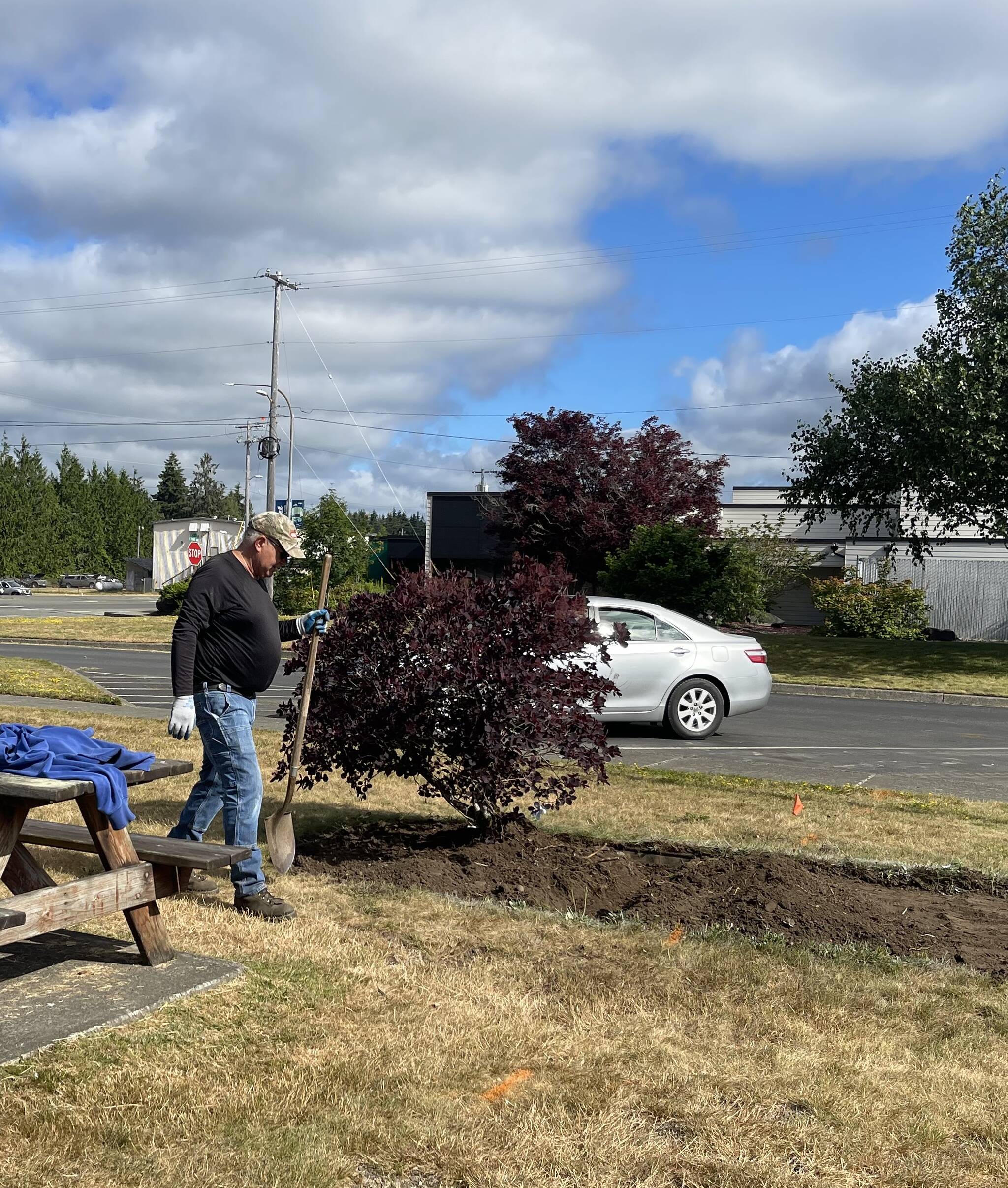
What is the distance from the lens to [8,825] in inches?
169

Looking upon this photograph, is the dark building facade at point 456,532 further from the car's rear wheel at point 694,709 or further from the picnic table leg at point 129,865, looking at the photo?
the picnic table leg at point 129,865

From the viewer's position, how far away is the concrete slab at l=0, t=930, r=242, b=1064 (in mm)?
3955

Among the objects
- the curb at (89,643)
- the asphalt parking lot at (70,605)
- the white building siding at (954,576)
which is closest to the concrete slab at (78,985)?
the curb at (89,643)

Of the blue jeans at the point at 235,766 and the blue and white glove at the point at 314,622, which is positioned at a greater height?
the blue and white glove at the point at 314,622

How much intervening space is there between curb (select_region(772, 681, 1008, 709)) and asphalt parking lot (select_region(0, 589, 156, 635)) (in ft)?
71.3

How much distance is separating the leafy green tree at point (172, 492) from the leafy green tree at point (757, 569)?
104 m

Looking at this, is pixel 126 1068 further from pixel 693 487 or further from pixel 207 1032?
pixel 693 487

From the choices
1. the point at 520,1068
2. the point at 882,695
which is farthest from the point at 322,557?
the point at 520,1068

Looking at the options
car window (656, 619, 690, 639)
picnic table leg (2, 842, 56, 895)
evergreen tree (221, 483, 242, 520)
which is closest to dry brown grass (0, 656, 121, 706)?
car window (656, 619, 690, 639)

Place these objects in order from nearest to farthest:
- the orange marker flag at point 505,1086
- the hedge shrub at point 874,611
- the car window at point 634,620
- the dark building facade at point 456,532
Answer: the orange marker flag at point 505,1086 < the car window at point 634,620 < the hedge shrub at point 874,611 < the dark building facade at point 456,532

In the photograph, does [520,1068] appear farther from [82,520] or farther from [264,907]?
[82,520]

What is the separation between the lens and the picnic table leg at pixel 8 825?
14.0ft

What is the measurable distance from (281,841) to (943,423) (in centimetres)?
1779

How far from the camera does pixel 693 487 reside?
35.3 meters
